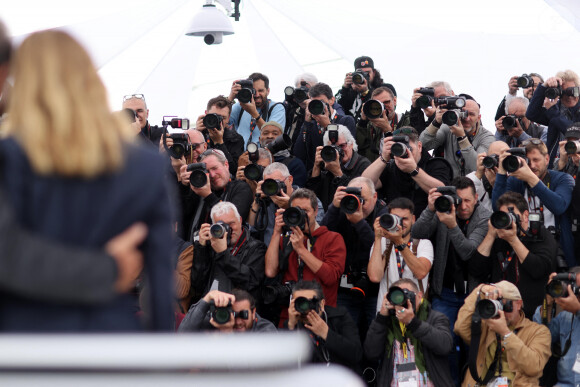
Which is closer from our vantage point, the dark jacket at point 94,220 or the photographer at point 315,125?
the dark jacket at point 94,220

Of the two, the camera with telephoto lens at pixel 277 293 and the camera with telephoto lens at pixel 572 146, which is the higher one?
the camera with telephoto lens at pixel 572 146

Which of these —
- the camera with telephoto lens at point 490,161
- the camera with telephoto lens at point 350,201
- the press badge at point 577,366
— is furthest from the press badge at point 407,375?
the camera with telephoto lens at point 490,161

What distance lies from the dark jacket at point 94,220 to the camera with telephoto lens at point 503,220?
3954 millimetres

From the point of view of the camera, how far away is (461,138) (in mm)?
6449

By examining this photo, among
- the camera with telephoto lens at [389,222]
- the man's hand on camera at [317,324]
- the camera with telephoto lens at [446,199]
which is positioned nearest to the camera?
the man's hand on camera at [317,324]

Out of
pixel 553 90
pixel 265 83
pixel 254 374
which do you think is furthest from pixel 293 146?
pixel 254 374

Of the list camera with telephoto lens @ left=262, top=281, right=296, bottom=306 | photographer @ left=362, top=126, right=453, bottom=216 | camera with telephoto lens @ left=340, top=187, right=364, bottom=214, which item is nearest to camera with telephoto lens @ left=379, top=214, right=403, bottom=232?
camera with telephoto lens @ left=340, top=187, right=364, bottom=214

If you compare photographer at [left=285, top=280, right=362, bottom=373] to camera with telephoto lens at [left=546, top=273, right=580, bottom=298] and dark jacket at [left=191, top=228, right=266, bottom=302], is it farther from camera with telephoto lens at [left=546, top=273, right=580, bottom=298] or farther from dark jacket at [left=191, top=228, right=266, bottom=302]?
camera with telephoto lens at [left=546, top=273, right=580, bottom=298]

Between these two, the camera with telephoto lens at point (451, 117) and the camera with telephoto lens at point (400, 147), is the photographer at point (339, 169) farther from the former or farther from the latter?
the camera with telephoto lens at point (451, 117)

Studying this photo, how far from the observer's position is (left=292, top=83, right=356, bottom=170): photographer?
22.3 feet

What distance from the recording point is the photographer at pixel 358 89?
7.44 meters

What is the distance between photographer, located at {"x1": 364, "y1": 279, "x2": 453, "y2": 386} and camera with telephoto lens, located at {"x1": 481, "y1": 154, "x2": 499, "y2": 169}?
1.19m

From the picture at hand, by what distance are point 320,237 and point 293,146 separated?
→ 5.01 ft

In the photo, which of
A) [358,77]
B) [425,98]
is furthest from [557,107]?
[358,77]
